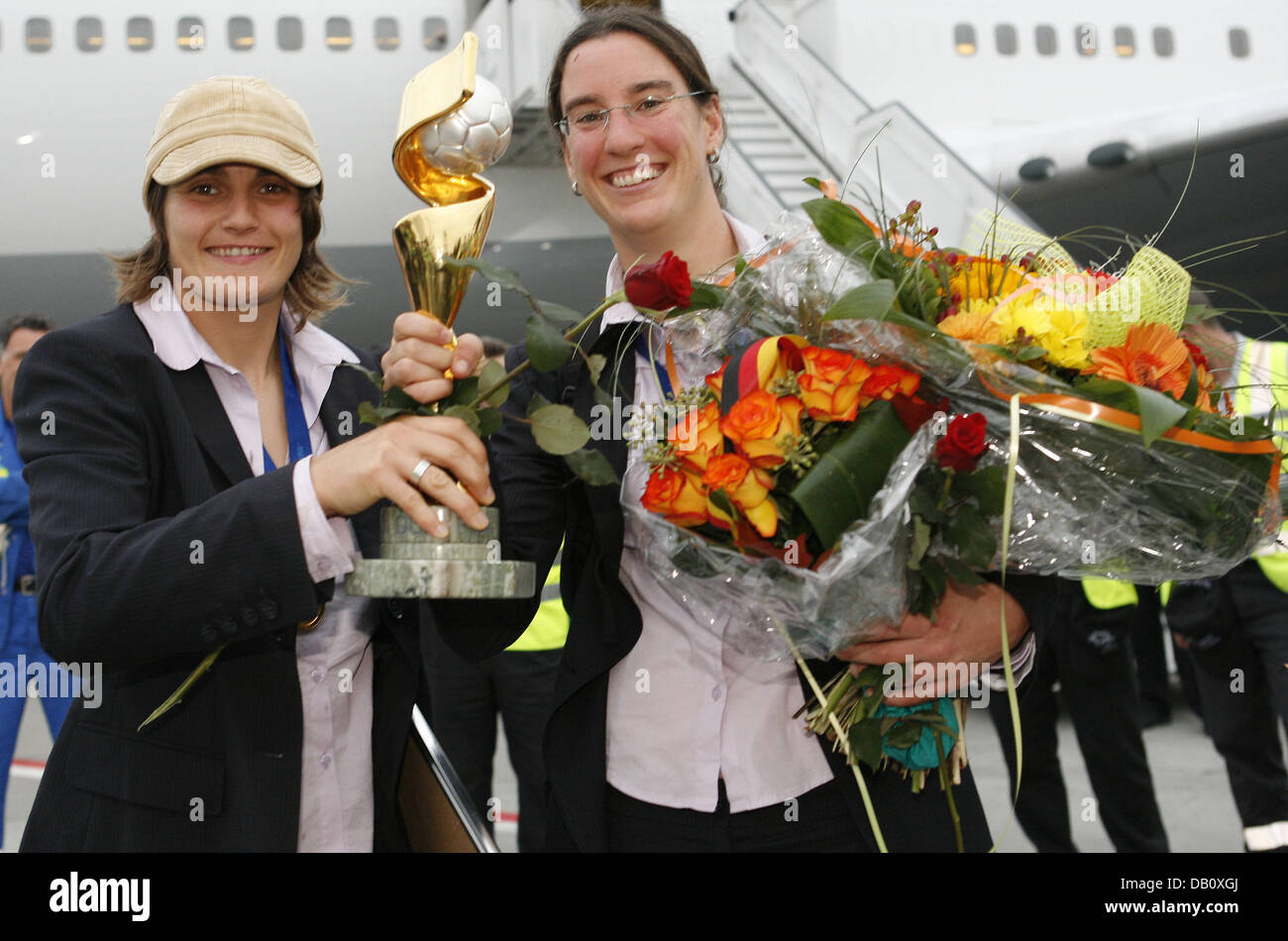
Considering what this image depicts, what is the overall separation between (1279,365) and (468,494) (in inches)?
111

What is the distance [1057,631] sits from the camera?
393 centimetres

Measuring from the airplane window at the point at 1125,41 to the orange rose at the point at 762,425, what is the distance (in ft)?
33.7

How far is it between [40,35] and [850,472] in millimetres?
8219

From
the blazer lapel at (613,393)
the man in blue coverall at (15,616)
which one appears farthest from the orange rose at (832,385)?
the man in blue coverall at (15,616)

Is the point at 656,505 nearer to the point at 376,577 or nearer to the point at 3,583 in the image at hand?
the point at 376,577

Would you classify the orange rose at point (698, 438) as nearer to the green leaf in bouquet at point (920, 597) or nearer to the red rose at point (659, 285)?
the red rose at point (659, 285)

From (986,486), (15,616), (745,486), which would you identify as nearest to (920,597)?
(986,486)

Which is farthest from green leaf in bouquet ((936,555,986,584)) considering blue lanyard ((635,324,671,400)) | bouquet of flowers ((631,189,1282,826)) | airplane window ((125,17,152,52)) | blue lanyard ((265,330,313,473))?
airplane window ((125,17,152,52))

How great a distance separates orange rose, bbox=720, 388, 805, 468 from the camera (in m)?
1.14

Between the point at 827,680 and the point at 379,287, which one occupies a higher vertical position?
the point at 379,287

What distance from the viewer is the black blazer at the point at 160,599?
1162 millimetres
